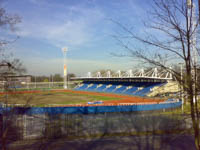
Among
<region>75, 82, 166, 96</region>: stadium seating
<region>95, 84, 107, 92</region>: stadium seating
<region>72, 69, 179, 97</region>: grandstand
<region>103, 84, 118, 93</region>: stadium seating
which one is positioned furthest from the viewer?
<region>95, 84, 107, 92</region>: stadium seating

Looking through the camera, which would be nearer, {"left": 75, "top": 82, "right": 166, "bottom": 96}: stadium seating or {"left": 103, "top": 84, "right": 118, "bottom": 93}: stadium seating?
{"left": 75, "top": 82, "right": 166, "bottom": 96}: stadium seating

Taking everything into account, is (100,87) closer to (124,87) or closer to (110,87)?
(110,87)

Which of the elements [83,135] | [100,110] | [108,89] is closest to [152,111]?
[100,110]

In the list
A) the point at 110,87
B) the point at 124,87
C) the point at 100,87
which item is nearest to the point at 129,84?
the point at 124,87

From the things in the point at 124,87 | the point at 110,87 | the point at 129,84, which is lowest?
the point at 110,87

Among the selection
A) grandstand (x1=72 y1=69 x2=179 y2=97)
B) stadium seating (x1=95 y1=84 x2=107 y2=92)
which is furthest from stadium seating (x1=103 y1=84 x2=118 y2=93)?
stadium seating (x1=95 y1=84 x2=107 y2=92)

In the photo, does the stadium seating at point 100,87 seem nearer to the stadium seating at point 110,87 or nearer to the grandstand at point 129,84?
the grandstand at point 129,84

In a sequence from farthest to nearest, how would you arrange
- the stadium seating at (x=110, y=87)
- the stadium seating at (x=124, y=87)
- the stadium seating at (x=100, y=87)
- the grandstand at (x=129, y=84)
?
the stadium seating at (x=100, y=87)
the stadium seating at (x=110, y=87)
the stadium seating at (x=124, y=87)
the grandstand at (x=129, y=84)

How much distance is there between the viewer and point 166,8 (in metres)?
4.78

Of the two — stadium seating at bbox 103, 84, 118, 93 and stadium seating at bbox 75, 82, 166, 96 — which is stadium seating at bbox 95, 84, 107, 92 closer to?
stadium seating at bbox 75, 82, 166, 96

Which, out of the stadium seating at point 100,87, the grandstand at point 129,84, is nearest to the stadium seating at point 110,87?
the grandstand at point 129,84

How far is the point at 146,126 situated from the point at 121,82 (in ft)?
170

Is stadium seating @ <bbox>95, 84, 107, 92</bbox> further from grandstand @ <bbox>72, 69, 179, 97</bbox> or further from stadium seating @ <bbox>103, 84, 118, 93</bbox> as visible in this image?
stadium seating @ <bbox>103, 84, 118, 93</bbox>

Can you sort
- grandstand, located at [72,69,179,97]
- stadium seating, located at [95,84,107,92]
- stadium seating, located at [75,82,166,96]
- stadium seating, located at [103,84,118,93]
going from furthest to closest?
stadium seating, located at [95,84,107,92] < stadium seating, located at [103,84,118,93] < stadium seating, located at [75,82,166,96] < grandstand, located at [72,69,179,97]
